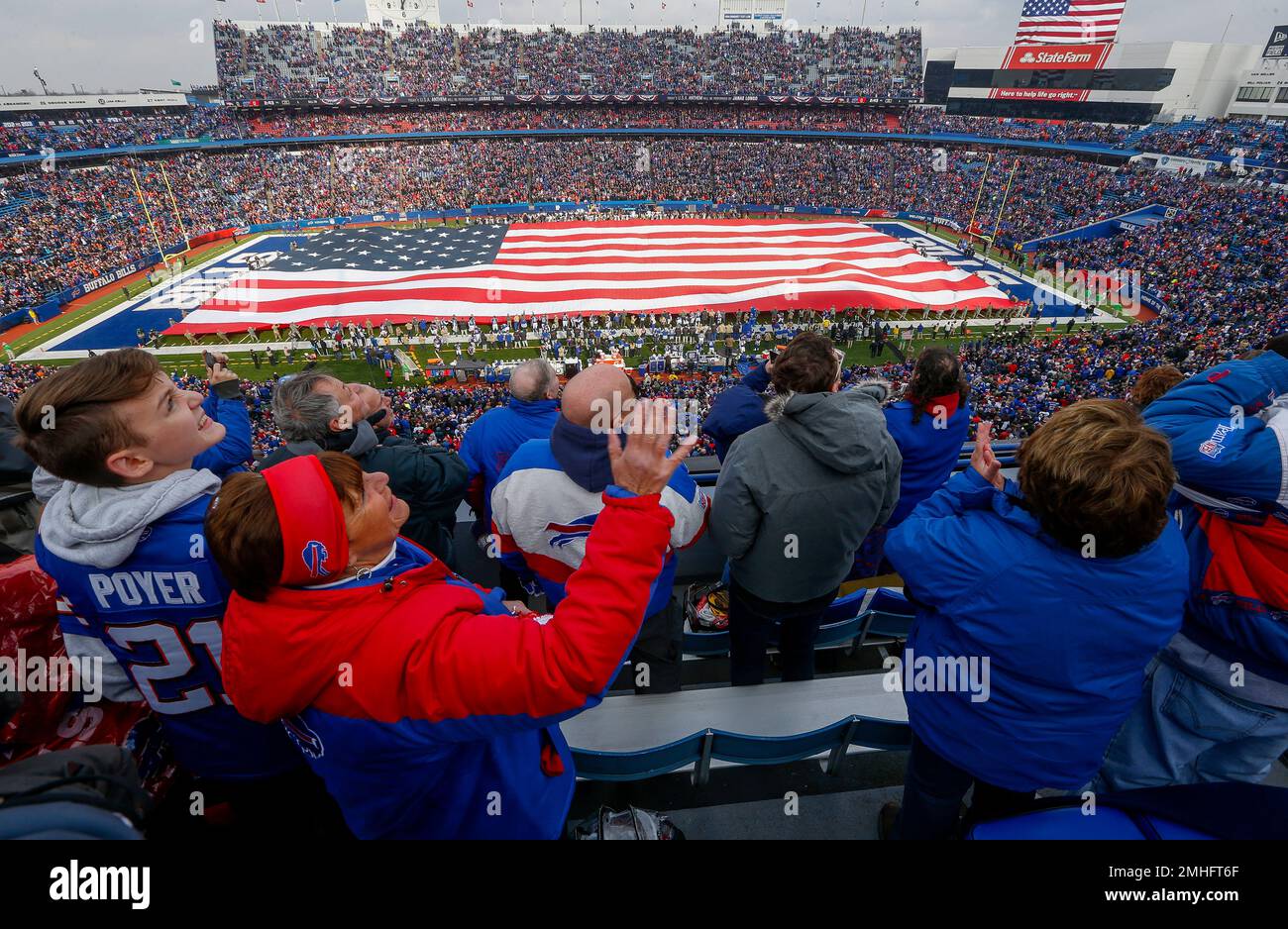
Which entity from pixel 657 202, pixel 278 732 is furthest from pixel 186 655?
pixel 657 202

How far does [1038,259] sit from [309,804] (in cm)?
3987

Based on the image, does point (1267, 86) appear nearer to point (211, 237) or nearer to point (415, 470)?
point (415, 470)

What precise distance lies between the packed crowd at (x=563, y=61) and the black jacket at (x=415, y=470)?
60.8 metres

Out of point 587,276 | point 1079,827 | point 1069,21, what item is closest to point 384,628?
point 1079,827

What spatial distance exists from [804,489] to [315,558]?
181cm

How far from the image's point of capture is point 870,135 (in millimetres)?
49344

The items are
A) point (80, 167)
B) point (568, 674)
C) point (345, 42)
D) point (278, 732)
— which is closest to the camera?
point (568, 674)

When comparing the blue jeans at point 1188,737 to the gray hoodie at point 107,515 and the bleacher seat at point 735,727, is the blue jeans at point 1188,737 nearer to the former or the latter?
Result: the bleacher seat at point 735,727

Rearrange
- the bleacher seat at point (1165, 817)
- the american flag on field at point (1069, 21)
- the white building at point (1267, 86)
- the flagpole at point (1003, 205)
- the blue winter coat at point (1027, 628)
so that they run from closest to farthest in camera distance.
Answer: the bleacher seat at point (1165, 817) < the blue winter coat at point (1027, 628) < the flagpole at point (1003, 205) < the white building at point (1267, 86) < the american flag on field at point (1069, 21)

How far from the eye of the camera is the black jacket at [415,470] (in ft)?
8.87

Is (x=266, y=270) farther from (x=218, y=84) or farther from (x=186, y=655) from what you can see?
(x=218, y=84)

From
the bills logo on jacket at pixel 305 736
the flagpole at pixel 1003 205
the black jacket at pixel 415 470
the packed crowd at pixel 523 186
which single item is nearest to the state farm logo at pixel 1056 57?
the packed crowd at pixel 523 186

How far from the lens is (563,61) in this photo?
54.5 meters
